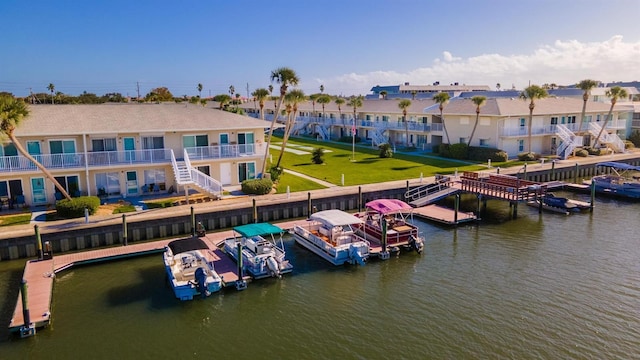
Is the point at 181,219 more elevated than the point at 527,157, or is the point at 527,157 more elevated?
the point at 527,157

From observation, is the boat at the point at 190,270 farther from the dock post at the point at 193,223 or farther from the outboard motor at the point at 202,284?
the dock post at the point at 193,223

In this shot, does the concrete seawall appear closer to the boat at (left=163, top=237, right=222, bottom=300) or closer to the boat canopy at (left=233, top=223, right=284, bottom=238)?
the boat at (left=163, top=237, right=222, bottom=300)

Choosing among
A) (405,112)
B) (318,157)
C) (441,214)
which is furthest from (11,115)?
(405,112)

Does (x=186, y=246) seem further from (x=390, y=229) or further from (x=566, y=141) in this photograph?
(x=566, y=141)

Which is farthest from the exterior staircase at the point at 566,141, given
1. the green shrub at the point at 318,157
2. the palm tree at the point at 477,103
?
the green shrub at the point at 318,157

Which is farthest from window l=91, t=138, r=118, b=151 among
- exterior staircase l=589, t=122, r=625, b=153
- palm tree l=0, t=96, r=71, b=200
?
exterior staircase l=589, t=122, r=625, b=153

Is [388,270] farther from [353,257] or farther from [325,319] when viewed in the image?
[325,319]

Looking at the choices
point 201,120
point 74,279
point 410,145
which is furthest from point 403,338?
point 410,145
